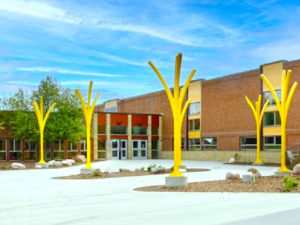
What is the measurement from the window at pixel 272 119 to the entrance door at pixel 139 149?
17174 millimetres

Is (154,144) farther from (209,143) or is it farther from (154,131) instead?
(209,143)

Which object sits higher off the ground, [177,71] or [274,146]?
[177,71]

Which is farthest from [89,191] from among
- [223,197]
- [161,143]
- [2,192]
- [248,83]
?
[161,143]

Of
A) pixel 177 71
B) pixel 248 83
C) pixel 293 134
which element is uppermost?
pixel 248 83

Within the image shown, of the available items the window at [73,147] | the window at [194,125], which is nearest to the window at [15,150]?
the window at [73,147]

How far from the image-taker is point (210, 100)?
159 ft

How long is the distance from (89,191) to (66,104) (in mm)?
27828

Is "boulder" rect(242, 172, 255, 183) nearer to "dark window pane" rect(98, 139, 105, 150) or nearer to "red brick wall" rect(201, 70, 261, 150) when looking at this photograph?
"red brick wall" rect(201, 70, 261, 150)

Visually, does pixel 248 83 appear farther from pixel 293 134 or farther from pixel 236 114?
pixel 293 134

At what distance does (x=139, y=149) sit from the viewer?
53.6 metres

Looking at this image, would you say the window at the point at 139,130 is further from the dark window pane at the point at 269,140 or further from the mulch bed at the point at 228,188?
the mulch bed at the point at 228,188

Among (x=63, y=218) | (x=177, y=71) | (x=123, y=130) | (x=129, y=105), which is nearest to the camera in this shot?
(x=63, y=218)

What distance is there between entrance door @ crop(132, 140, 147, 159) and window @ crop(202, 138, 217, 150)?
825 centimetres

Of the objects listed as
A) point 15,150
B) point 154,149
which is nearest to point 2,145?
point 15,150
